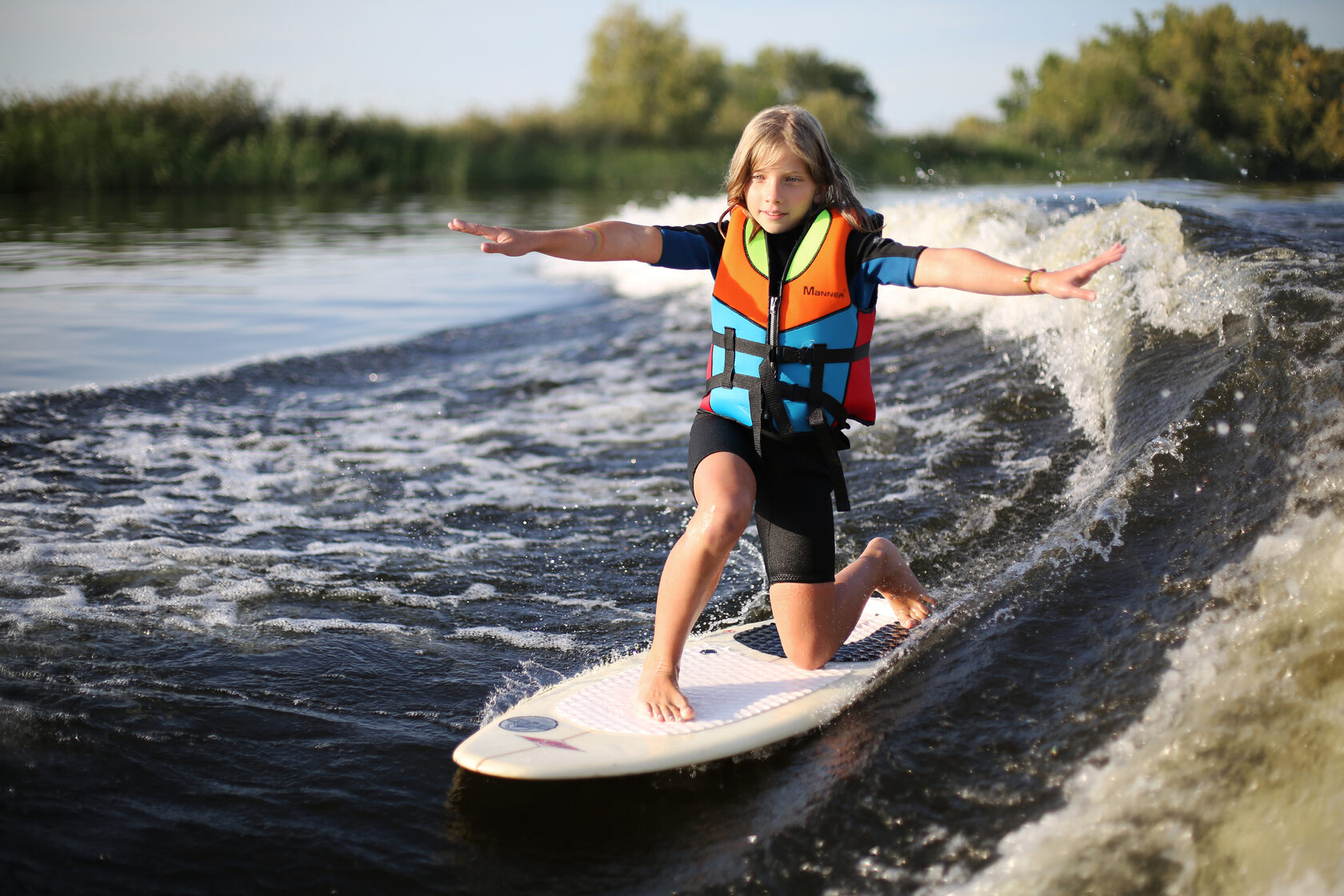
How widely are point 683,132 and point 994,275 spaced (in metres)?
42.9

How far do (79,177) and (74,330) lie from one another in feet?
49.9

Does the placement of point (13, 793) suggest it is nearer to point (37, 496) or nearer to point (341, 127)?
point (37, 496)

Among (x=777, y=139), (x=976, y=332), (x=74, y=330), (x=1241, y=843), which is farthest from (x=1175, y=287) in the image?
(x=74, y=330)

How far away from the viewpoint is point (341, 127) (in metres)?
27.5

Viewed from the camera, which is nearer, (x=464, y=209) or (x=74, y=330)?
(x=74, y=330)

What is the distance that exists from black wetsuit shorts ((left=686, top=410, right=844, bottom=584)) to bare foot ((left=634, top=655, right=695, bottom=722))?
448 millimetres

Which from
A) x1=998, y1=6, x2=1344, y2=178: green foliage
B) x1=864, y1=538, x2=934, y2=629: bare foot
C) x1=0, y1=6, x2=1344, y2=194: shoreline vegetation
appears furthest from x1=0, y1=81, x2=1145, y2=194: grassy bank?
x1=864, y1=538, x2=934, y2=629: bare foot

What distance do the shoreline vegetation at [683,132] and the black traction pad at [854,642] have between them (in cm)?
869

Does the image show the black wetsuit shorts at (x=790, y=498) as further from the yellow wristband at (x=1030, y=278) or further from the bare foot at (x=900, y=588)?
the yellow wristband at (x=1030, y=278)

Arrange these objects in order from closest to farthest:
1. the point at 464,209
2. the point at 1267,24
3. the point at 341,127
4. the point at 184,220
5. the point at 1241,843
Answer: the point at 1241,843, the point at 1267,24, the point at 184,220, the point at 464,209, the point at 341,127

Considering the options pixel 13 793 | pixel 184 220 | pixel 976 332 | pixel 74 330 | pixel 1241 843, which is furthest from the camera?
pixel 184 220

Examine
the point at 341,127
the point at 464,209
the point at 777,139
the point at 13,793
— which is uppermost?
the point at 341,127

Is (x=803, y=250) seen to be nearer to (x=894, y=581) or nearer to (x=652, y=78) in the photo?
(x=894, y=581)

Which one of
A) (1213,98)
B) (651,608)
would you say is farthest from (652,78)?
(651,608)
